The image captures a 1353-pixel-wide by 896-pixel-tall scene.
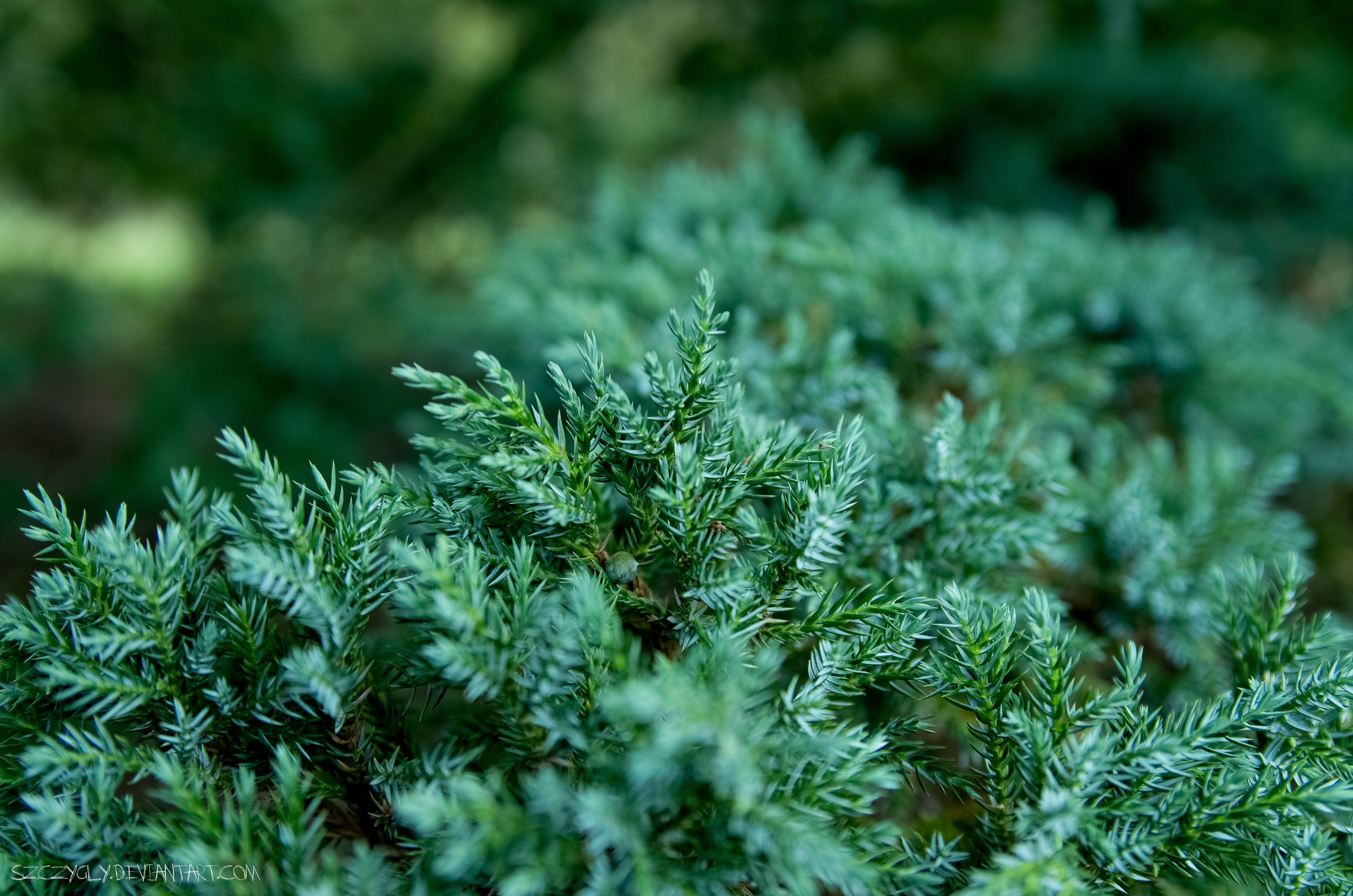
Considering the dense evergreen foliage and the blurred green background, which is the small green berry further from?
the blurred green background

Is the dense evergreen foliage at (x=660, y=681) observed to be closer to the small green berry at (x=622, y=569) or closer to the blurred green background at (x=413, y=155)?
the small green berry at (x=622, y=569)

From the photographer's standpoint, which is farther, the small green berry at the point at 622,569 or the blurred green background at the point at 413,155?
the blurred green background at the point at 413,155

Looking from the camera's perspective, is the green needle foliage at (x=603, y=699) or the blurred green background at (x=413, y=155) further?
the blurred green background at (x=413, y=155)

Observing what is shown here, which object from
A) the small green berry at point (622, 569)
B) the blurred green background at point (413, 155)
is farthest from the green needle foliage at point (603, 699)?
the blurred green background at point (413, 155)

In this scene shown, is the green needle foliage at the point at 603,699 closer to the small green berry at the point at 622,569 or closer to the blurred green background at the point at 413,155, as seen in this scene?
the small green berry at the point at 622,569

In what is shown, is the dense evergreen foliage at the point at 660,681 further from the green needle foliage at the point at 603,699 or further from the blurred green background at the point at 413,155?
the blurred green background at the point at 413,155

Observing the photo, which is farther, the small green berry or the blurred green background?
the blurred green background

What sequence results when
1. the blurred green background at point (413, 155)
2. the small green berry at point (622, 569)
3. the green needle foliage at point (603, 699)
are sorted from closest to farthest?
the green needle foliage at point (603, 699) → the small green berry at point (622, 569) → the blurred green background at point (413, 155)

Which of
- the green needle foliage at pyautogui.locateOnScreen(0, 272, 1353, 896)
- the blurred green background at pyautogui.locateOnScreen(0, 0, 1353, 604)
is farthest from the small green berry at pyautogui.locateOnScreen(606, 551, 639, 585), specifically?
the blurred green background at pyautogui.locateOnScreen(0, 0, 1353, 604)

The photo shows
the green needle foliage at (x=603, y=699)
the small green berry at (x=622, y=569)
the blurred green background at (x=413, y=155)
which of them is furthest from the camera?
the blurred green background at (x=413, y=155)
